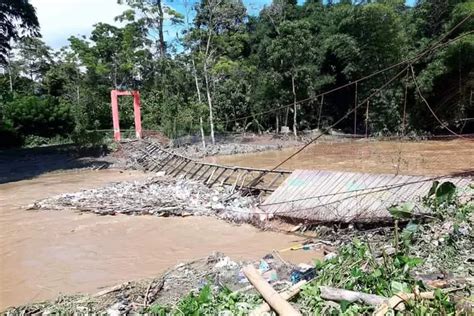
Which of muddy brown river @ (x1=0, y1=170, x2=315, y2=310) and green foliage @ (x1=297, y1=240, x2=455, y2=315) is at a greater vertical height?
green foliage @ (x1=297, y1=240, x2=455, y2=315)

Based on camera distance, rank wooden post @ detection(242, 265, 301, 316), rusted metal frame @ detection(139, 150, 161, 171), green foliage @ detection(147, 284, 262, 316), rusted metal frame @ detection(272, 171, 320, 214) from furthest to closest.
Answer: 1. rusted metal frame @ detection(139, 150, 161, 171)
2. rusted metal frame @ detection(272, 171, 320, 214)
3. green foliage @ detection(147, 284, 262, 316)
4. wooden post @ detection(242, 265, 301, 316)

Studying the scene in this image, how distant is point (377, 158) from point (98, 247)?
12.7m

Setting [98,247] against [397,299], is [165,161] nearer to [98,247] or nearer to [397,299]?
[98,247]

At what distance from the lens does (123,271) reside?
6508 mm

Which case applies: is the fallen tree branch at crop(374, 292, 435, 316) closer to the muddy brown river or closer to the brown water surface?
the muddy brown river

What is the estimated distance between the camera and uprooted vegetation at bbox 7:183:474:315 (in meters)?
3.29

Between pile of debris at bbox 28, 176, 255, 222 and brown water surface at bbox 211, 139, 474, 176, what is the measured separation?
5.88 m

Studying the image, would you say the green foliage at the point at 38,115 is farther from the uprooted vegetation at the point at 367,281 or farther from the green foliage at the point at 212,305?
the green foliage at the point at 212,305

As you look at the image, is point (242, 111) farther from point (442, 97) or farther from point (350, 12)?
point (442, 97)

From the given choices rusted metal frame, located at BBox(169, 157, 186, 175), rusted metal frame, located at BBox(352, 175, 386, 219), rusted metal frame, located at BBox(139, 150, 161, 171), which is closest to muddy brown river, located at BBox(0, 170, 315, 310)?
rusted metal frame, located at BBox(352, 175, 386, 219)

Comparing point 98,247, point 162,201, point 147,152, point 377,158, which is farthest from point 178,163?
point 377,158

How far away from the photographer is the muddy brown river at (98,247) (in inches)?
245

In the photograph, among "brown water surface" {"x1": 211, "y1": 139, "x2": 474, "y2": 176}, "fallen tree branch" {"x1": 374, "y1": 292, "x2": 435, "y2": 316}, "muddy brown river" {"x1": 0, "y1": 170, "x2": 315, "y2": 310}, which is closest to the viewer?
"fallen tree branch" {"x1": 374, "y1": 292, "x2": 435, "y2": 316}

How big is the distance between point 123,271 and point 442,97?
2198 centimetres
